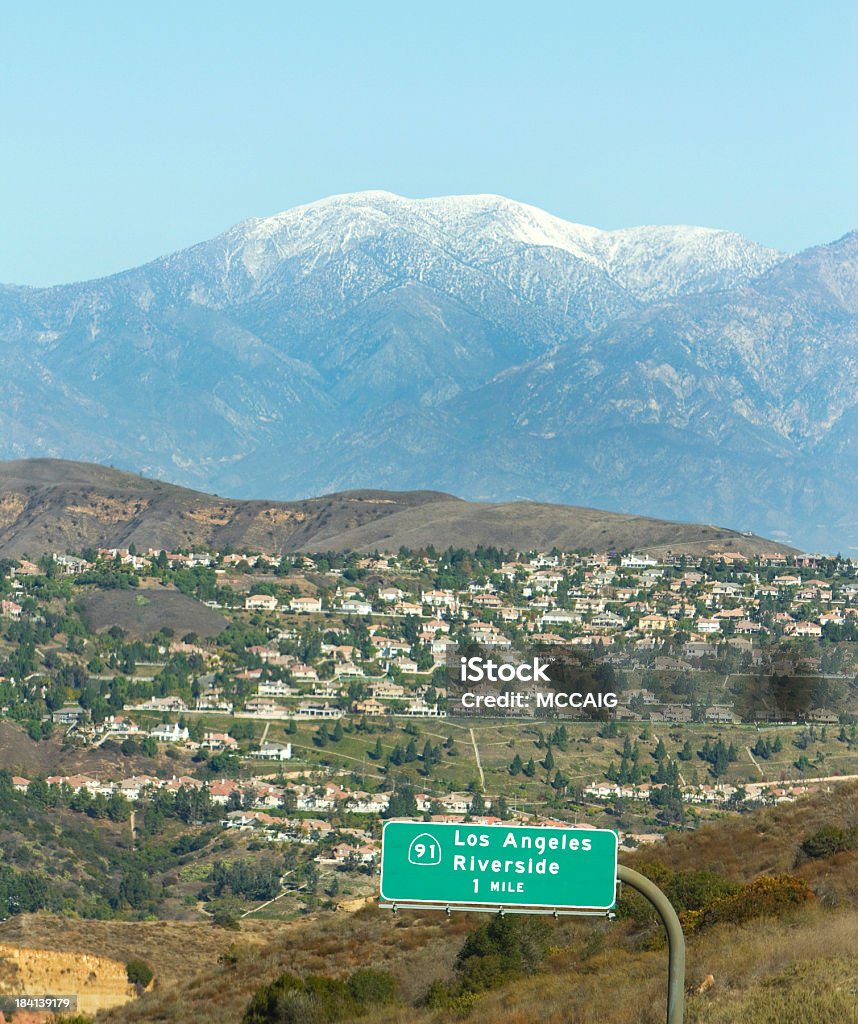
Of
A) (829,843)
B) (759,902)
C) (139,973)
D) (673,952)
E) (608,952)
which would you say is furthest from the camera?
(139,973)

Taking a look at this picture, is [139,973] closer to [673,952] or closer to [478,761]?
[673,952]

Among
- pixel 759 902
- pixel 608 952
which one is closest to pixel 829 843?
pixel 759 902

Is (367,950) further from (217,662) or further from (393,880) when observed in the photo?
(217,662)

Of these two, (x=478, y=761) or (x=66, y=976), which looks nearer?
(x=66, y=976)

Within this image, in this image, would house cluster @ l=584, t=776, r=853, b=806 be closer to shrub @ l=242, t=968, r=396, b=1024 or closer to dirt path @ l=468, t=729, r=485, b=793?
dirt path @ l=468, t=729, r=485, b=793

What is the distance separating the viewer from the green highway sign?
60.5 ft

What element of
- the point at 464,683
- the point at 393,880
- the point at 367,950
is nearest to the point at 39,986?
the point at 367,950

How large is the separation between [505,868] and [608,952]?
Answer: 585 inches

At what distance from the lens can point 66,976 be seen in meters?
45.3

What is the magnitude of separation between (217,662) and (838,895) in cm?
→ 12848

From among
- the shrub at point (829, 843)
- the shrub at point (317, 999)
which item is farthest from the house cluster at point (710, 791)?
the shrub at point (317, 999)

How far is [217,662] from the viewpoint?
158750 mm

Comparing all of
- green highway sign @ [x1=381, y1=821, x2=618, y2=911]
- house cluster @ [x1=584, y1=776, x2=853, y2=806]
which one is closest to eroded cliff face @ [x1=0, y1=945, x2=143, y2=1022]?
green highway sign @ [x1=381, y1=821, x2=618, y2=911]

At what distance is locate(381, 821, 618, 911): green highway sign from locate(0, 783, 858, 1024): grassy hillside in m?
3.38
